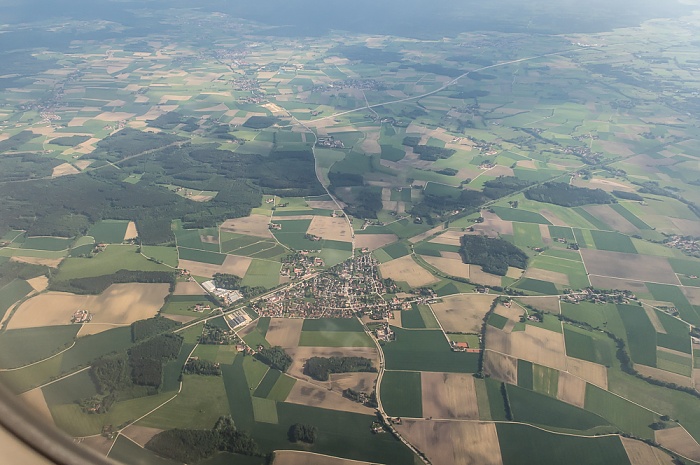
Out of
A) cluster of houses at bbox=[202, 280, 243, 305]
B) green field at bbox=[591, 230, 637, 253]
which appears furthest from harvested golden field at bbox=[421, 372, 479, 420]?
green field at bbox=[591, 230, 637, 253]

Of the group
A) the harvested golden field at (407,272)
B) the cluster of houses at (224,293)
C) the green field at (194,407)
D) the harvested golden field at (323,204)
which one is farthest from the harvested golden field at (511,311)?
the harvested golden field at (323,204)

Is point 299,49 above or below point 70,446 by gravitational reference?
below

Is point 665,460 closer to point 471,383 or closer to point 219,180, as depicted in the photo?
point 471,383

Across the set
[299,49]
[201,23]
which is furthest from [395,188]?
[201,23]

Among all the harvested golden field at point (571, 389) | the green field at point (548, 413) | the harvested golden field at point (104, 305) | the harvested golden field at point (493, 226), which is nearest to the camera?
the green field at point (548, 413)

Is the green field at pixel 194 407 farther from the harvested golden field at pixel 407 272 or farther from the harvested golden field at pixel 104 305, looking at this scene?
the harvested golden field at pixel 407 272

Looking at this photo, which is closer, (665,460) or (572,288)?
(665,460)

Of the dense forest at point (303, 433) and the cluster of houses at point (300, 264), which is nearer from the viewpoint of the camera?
the dense forest at point (303, 433)
